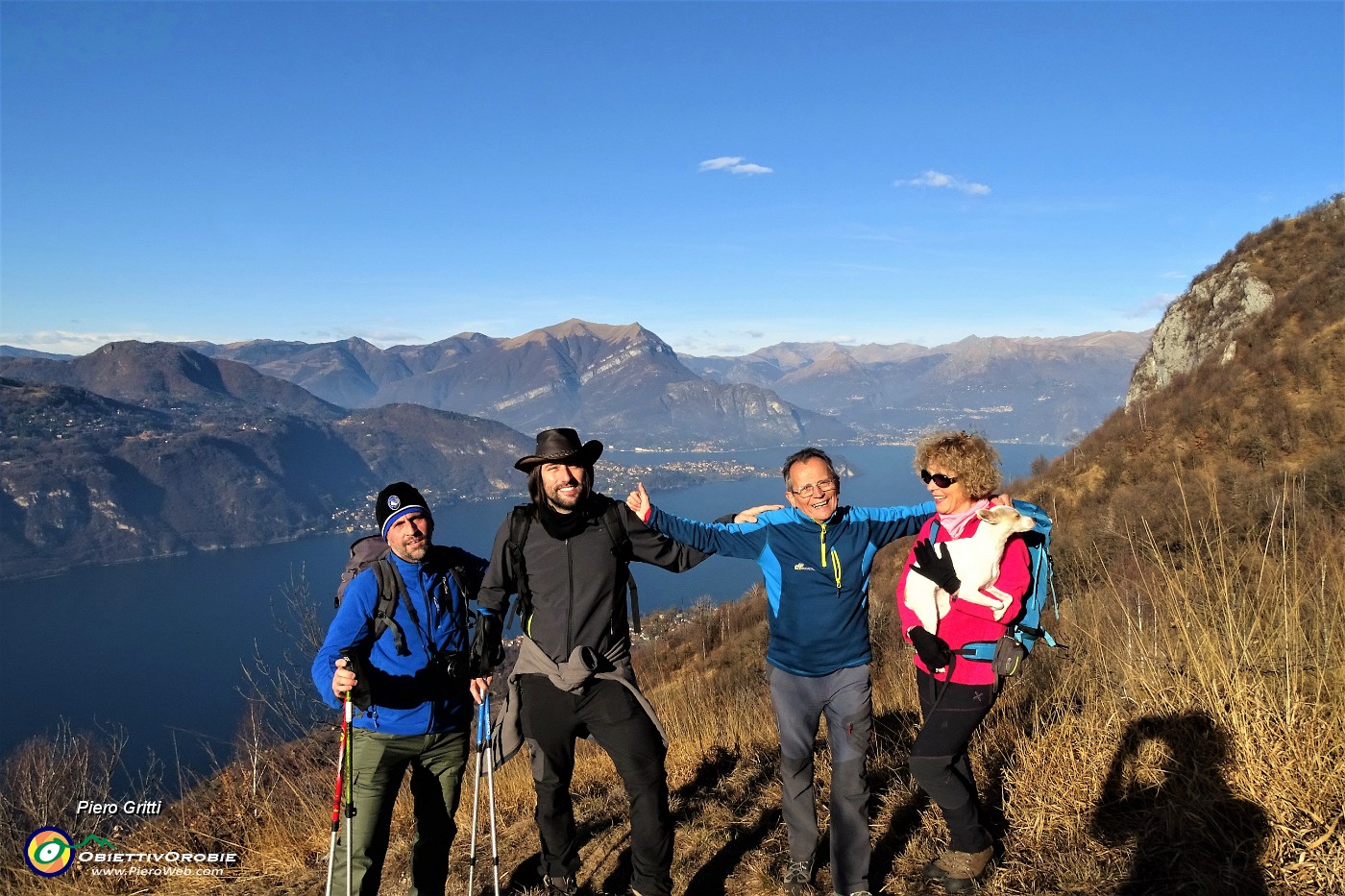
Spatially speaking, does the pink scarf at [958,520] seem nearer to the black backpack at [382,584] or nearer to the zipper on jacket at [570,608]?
the zipper on jacket at [570,608]

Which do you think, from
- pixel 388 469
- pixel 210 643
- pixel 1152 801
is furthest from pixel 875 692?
pixel 388 469

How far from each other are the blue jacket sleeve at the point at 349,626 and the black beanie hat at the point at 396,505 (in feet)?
0.81

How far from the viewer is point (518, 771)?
552 centimetres

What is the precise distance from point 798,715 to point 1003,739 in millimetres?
1460

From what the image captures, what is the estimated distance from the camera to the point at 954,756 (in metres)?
→ 2.83

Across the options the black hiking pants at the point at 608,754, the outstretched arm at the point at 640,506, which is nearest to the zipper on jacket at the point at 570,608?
the black hiking pants at the point at 608,754

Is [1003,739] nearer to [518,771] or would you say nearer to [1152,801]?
[1152,801]

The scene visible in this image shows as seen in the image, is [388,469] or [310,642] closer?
[310,642]

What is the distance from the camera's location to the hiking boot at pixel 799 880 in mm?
3109

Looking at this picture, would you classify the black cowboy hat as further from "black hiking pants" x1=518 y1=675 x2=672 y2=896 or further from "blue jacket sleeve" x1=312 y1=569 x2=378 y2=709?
"black hiking pants" x1=518 y1=675 x2=672 y2=896

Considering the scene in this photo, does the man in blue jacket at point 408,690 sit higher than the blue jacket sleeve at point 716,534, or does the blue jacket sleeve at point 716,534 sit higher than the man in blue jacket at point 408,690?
the blue jacket sleeve at point 716,534

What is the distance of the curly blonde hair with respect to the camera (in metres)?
2.95

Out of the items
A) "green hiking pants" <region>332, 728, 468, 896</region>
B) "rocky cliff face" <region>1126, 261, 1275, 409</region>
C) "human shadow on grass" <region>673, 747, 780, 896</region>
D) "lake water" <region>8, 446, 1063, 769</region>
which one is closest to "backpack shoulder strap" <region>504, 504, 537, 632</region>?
"green hiking pants" <region>332, 728, 468, 896</region>

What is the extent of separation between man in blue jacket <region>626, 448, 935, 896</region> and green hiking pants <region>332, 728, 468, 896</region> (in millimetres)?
1504
